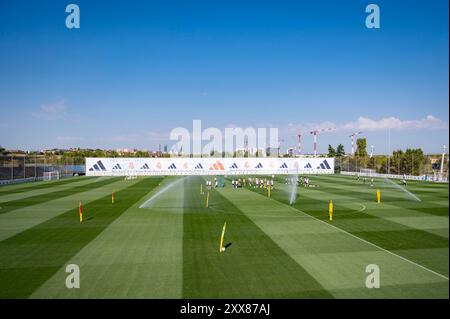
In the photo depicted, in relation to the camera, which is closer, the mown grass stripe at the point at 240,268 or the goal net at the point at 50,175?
the mown grass stripe at the point at 240,268

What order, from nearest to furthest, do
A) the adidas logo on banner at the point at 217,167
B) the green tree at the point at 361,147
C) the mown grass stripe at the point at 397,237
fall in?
the mown grass stripe at the point at 397,237, the adidas logo on banner at the point at 217,167, the green tree at the point at 361,147

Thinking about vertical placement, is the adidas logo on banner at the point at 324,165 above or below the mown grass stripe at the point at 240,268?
above

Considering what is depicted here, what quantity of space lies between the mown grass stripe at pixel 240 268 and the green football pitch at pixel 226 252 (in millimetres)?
45

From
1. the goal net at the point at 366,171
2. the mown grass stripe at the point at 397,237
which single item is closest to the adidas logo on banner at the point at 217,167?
the goal net at the point at 366,171

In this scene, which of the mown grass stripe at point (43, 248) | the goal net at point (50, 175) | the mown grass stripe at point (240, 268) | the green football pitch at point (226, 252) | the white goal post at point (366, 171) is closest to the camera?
the mown grass stripe at point (240, 268)

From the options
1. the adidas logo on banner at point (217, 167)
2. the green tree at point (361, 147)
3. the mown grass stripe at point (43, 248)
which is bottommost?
the mown grass stripe at point (43, 248)

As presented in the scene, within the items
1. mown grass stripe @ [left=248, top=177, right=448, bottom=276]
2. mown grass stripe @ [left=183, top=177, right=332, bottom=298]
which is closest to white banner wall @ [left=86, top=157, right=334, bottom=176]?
mown grass stripe @ [left=248, top=177, right=448, bottom=276]

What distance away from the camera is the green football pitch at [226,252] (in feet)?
41.6

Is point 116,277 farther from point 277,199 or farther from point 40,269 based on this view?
point 277,199

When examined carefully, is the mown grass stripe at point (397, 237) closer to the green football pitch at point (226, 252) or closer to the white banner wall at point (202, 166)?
the green football pitch at point (226, 252)

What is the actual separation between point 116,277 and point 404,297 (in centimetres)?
1059

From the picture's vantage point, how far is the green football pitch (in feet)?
41.6
